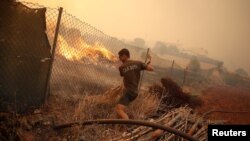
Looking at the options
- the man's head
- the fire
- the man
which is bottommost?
the man

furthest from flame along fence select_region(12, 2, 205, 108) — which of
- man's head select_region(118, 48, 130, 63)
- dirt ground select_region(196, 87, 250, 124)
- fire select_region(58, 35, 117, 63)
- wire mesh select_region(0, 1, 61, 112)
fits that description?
dirt ground select_region(196, 87, 250, 124)

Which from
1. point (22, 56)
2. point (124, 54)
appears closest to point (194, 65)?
point (124, 54)

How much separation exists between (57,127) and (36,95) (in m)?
0.97

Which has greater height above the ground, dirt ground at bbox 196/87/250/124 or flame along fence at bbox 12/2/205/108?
flame along fence at bbox 12/2/205/108

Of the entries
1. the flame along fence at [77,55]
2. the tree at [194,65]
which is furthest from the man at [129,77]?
the tree at [194,65]

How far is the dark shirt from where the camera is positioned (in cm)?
672

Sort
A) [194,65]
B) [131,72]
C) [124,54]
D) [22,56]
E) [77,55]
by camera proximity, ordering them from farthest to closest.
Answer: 1. [194,65]
2. [77,55]
3. [124,54]
4. [131,72]
5. [22,56]

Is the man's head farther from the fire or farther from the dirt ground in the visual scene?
the dirt ground

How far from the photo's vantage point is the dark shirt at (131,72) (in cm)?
672

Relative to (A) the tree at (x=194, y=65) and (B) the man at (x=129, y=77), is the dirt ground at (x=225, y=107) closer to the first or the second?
(B) the man at (x=129, y=77)

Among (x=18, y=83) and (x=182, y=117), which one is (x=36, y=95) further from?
(x=182, y=117)

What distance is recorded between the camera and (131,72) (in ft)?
22.0

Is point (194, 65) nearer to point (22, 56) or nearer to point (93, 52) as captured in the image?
point (93, 52)

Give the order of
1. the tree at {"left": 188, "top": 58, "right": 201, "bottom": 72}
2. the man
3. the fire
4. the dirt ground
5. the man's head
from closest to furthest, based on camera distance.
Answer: the man, the man's head, the fire, the dirt ground, the tree at {"left": 188, "top": 58, "right": 201, "bottom": 72}
